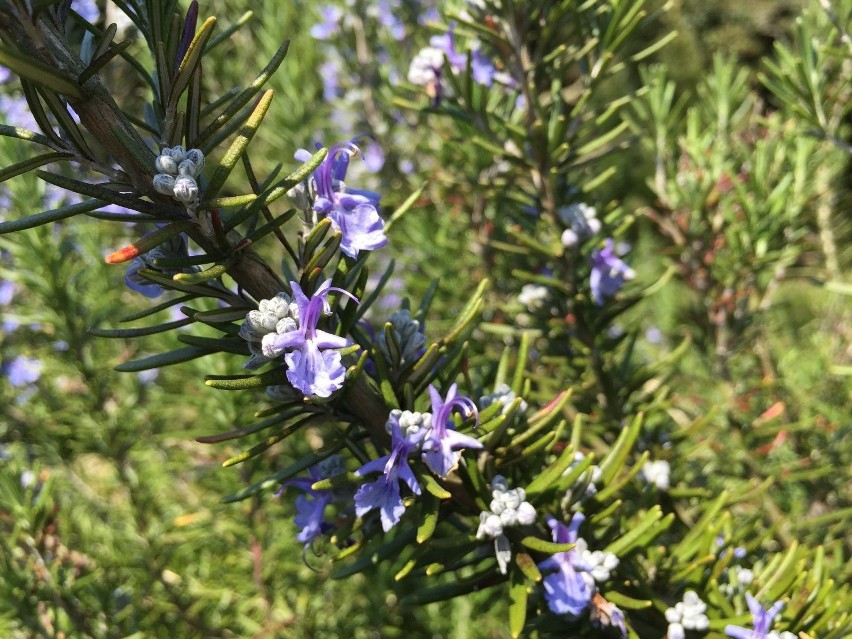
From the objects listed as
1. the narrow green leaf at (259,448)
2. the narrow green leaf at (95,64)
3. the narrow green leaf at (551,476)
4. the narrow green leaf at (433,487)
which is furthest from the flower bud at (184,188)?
the narrow green leaf at (551,476)

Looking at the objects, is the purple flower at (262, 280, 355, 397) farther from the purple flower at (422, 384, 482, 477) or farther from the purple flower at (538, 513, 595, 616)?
the purple flower at (538, 513, 595, 616)

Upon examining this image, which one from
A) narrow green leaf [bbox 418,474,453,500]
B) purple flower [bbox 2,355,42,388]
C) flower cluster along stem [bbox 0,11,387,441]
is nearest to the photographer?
flower cluster along stem [bbox 0,11,387,441]

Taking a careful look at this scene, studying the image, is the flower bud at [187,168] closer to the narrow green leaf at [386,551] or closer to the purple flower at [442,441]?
the purple flower at [442,441]

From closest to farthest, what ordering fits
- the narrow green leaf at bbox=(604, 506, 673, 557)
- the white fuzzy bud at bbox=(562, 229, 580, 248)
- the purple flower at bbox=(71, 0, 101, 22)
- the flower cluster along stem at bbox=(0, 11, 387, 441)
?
the flower cluster along stem at bbox=(0, 11, 387, 441), the narrow green leaf at bbox=(604, 506, 673, 557), the white fuzzy bud at bbox=(562, 229, 580, 248), the purple flower at bbox=(71, 0, 101, 22)

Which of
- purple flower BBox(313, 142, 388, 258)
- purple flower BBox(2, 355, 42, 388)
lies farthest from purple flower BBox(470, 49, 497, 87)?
purple flower BBox(2, 355, 42, 388)

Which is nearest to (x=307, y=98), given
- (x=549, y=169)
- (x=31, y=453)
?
(x=549, y=169)

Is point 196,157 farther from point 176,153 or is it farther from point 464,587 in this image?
point 464,587

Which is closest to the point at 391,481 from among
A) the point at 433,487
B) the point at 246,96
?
the point at 433,487
